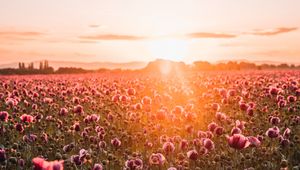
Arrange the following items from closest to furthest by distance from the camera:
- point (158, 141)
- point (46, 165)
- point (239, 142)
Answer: point (46, 165) < point (239, 142) < point (158, 141)

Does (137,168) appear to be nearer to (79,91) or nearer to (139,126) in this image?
(139,126)

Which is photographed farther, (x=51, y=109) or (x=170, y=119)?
(x=51, y=109)

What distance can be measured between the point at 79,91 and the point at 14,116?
4437mm

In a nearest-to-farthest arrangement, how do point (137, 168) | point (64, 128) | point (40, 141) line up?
point (137, 168) → point (40, 141) → point (64, 128)

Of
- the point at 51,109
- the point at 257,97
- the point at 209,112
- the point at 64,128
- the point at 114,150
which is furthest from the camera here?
the point at 257,97

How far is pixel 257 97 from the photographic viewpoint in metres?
16.1

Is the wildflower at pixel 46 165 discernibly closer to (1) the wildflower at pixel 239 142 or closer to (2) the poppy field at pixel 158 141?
(2) the poppy field at pixel 158 141

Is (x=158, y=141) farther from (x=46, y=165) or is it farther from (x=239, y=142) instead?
(x=46, y=165)

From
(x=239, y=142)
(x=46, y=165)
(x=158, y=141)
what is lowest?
(x=158, y=141)

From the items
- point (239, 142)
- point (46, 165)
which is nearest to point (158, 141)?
point (239, 142)

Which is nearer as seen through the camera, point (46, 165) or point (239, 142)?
point (46, 165)

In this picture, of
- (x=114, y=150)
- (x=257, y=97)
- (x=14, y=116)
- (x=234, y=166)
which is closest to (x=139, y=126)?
(x=114, y=150)

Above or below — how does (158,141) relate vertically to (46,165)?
below

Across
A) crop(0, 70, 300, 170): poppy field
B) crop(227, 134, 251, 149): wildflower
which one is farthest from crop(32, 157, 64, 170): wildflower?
crop(227, 134, 251, 149): wildflower
